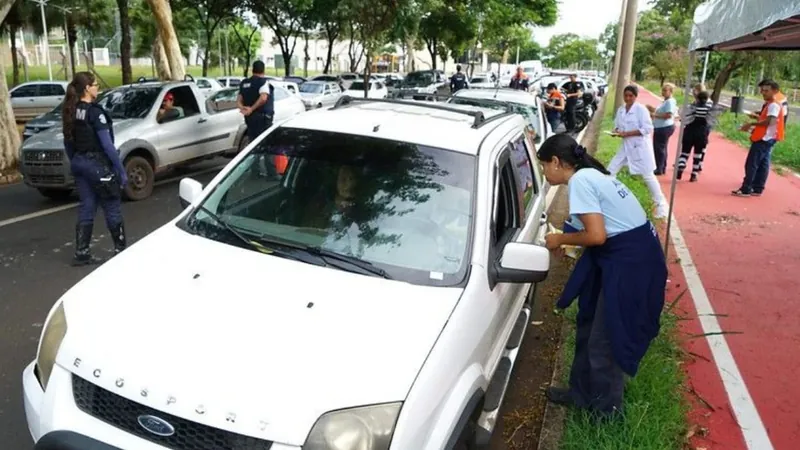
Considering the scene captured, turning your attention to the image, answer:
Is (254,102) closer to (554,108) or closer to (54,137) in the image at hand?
(54,137)

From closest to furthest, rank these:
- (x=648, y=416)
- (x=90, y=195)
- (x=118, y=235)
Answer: (x=648, y=416)
(x=90, y=195)
(x=118, y=235)

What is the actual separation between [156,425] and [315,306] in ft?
2.37

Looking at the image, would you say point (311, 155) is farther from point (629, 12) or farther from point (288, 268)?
point (629, 12)

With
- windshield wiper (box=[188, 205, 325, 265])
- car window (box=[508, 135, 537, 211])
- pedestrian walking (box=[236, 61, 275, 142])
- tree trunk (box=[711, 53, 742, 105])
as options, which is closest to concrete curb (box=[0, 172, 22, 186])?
pedestrian walking (box=[236, 61, 275, 142])

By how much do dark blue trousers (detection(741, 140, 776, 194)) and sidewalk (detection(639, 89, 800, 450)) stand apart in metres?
0.23

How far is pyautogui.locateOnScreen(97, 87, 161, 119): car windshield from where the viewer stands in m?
8.88

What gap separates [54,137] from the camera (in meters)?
8.06

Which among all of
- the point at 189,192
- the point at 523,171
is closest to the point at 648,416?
the point at 523,171

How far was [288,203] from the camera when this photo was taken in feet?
10.9

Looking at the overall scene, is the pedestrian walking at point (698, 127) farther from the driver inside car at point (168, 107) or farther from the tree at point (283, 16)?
the tree at point (283, 16)

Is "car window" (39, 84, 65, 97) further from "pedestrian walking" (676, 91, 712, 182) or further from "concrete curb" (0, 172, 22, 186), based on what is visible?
"pedestrian walking" (676, 91, 712, 182)

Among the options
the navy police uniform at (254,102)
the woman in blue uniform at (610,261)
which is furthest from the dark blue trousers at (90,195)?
the woman in blue uniform at (610,261)

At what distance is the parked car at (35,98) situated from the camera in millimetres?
19984

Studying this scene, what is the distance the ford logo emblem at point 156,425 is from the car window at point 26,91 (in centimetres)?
2202
